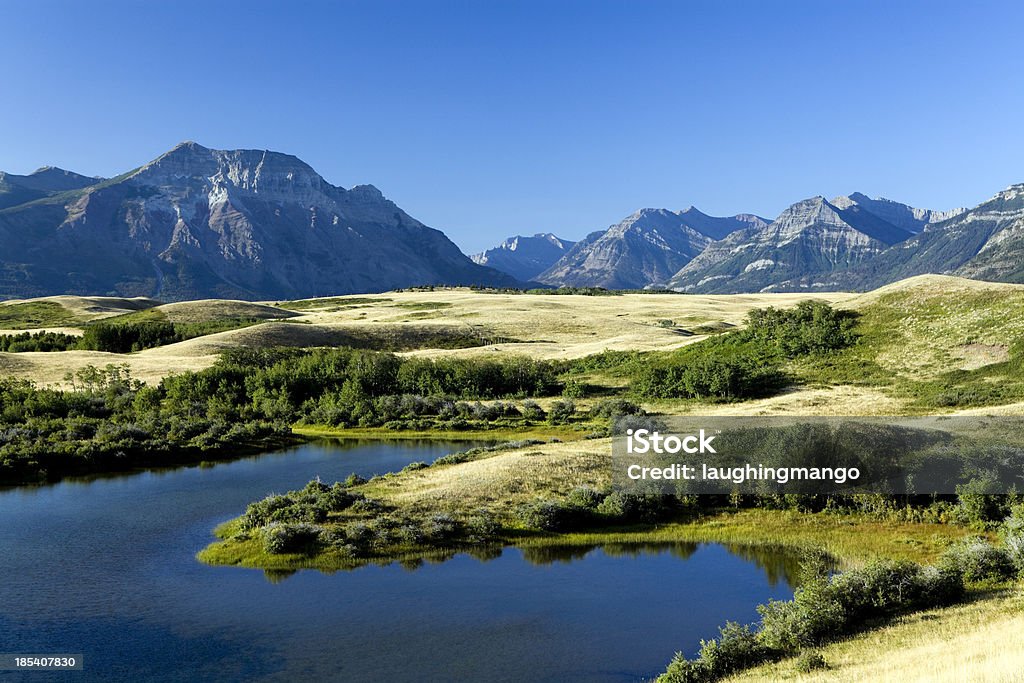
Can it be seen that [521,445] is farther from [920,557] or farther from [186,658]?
[186,658]

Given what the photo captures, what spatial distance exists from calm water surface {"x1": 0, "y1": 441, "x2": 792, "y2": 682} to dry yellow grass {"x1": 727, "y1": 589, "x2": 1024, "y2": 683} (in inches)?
245

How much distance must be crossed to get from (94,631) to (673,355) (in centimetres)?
10363

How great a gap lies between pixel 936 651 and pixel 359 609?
76.7 feet

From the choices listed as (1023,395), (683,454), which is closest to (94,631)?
(683,454)

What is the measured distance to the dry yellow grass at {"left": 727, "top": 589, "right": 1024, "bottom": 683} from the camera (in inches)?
813

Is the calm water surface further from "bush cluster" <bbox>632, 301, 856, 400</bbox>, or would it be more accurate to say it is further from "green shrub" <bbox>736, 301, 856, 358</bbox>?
"green shrub" <bbox>736, 301, 856, 358</bbox>

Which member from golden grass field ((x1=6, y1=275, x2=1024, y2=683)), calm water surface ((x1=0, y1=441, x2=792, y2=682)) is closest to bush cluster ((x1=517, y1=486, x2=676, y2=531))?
golden grass field ((x1=6, y1=275, x2=1024, y2=683))

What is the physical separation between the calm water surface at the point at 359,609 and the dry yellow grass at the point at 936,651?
6.23 m

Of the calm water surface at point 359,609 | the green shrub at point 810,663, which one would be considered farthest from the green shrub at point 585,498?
the green shrub at point 810,663

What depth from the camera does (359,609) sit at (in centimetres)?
3472

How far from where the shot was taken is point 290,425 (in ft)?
313

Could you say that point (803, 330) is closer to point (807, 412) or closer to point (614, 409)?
point (807, 412)

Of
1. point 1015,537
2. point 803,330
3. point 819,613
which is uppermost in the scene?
point 803,330

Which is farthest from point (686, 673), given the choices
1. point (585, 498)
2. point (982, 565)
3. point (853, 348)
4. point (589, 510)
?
point (853, 348)
